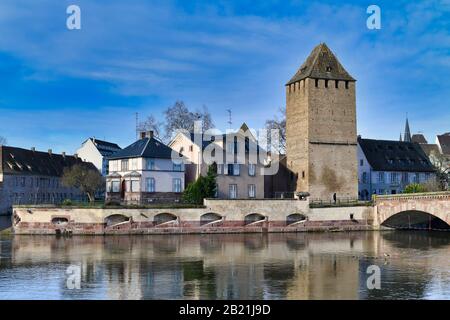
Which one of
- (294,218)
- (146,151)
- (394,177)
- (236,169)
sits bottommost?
(294,218)

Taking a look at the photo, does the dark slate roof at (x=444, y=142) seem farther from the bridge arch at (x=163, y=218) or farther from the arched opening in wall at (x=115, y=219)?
the arched opening in wall at (x=115, y=219)

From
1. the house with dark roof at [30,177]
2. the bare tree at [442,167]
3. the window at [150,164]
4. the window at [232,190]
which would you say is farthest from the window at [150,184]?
the bare tree at [442,167]

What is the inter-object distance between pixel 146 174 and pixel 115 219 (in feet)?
19.3

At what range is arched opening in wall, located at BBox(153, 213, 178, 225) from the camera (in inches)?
1550

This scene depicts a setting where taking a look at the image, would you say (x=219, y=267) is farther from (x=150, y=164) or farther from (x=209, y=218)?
(x=150, y=164)

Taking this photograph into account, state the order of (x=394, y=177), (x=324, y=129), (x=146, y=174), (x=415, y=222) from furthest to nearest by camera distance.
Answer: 1. (x=394, y=177)
2. (x=324, y=129)
3. (x=415, y=222)
4. (x=146, y=174)

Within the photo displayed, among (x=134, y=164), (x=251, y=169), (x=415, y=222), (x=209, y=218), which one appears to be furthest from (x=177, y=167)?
(x=415, y=222)

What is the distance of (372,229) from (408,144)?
68.2 feet

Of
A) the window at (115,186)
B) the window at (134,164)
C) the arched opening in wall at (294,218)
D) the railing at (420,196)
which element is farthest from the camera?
the window at (115,186)

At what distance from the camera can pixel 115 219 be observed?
127 feet

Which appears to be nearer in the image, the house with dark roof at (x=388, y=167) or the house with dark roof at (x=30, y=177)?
the house with dark roof at (x=30, y=177)

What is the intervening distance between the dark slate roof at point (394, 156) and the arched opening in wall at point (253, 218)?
64.1 feet

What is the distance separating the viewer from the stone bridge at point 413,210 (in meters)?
37.3
